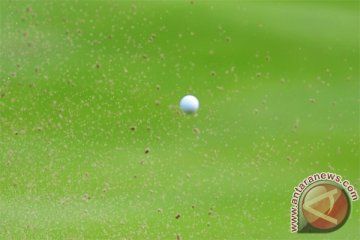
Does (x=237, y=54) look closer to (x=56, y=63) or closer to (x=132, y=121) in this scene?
(x=132, y=121)

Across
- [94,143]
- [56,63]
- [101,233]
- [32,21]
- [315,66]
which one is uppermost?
[32,21]

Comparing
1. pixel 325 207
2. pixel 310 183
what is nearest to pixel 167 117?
pixel 310 183

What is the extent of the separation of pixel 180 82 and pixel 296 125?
931 millimetres

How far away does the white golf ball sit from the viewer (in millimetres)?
3105

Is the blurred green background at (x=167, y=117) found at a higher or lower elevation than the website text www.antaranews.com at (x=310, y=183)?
higher

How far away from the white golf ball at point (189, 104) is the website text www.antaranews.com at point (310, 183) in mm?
967

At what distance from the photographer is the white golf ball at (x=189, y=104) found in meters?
3.11

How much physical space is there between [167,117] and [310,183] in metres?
1.17

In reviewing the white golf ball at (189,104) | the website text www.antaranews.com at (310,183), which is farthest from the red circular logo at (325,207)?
the white golf ball at (189,104)

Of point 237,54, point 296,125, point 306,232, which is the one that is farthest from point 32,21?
point 306,232

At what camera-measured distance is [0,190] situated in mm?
3125

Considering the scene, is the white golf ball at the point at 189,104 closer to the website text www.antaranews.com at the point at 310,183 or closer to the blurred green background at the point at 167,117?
the blurred green background at the point at 167,117

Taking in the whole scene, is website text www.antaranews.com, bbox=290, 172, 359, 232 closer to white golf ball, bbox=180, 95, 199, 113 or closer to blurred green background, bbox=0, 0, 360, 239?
blurred green background, bbox=0, 0, 360, 239

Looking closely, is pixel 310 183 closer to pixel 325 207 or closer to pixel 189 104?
pixel 325 207
